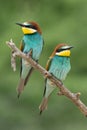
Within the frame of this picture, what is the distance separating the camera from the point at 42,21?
788 centimetres

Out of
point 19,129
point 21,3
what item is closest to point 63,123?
point 19,129

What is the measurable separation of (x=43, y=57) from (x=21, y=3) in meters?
0.99

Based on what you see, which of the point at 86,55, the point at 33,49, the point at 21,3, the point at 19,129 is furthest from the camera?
the point at 21,3

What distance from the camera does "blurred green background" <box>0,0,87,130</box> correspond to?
7098 mm

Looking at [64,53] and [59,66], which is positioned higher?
A: [64,53]

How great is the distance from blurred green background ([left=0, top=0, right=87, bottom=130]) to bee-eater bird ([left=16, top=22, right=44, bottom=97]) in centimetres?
357

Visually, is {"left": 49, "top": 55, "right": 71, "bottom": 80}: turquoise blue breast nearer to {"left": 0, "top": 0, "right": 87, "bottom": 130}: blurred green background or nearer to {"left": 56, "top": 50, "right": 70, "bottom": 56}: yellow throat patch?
{"left": 56, "top": 50, "right": 70, "bottom": 56}: yellow throat patch

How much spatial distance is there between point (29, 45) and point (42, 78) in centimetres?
397

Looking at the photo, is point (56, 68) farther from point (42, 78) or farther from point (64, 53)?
point (42, 78)

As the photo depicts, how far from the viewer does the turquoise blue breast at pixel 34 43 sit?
317 cm

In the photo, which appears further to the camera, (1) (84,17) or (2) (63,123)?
(1) (84,17)

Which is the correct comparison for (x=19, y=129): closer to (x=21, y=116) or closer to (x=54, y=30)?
(x=21, y=116)

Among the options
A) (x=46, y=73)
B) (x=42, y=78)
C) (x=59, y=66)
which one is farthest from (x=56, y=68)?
(x=42, y=78)

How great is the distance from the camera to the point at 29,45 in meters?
3.21
